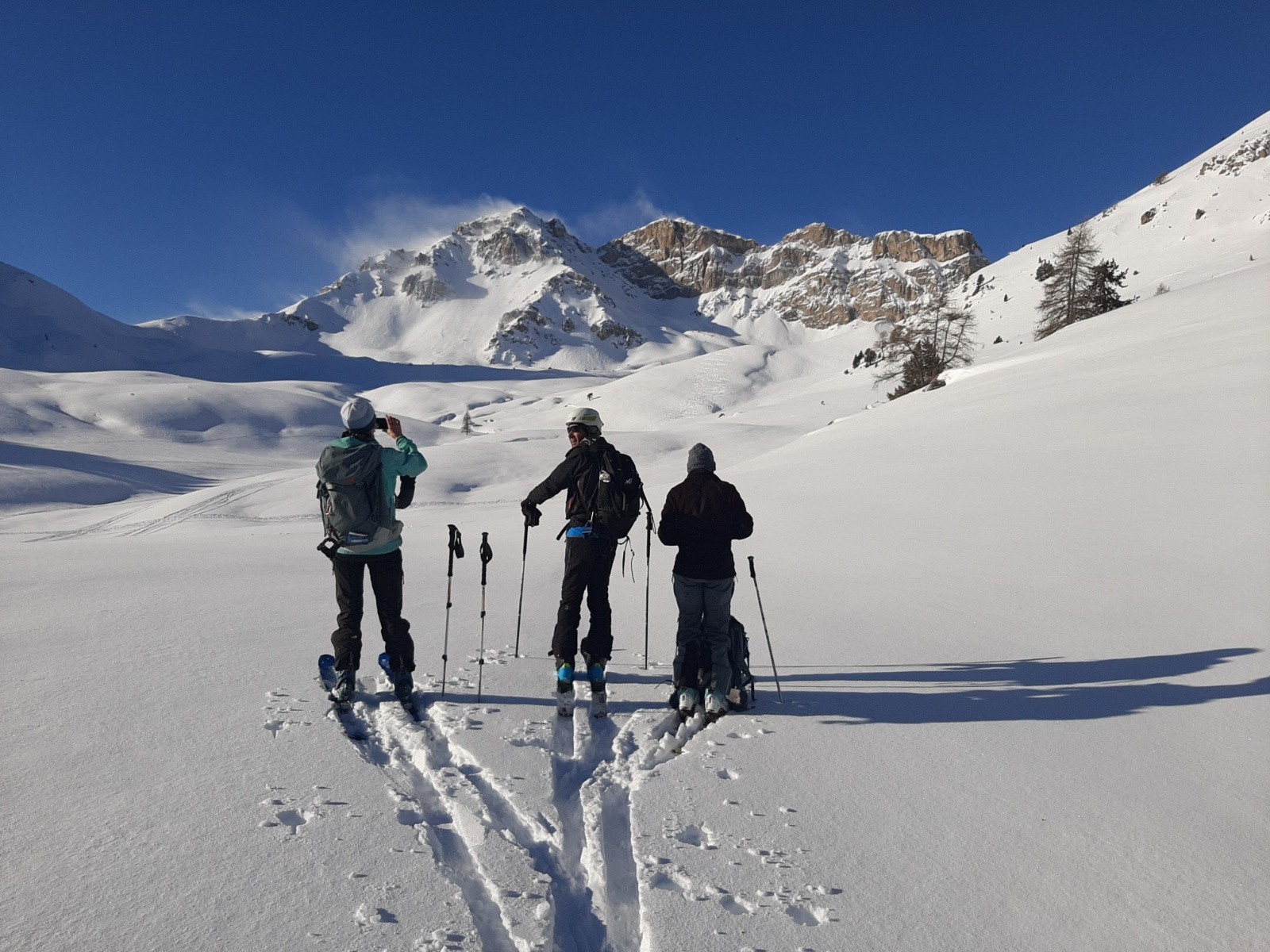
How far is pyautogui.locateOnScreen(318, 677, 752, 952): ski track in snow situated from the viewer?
2.60 metres

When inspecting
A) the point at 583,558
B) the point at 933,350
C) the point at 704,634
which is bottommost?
the point at 704,634

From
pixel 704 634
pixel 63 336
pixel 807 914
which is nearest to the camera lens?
pixel 807 914

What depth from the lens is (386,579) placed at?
186 inches

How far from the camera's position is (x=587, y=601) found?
4926mm

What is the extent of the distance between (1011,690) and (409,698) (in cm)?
441

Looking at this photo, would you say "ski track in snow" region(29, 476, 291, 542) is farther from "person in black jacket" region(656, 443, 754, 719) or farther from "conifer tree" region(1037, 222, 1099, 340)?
"conifer tree" region(1037, 222, 1099, 340)

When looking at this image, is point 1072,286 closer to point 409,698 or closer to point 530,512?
point 530,512

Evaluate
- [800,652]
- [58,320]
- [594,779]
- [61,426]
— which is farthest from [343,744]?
[58,320]

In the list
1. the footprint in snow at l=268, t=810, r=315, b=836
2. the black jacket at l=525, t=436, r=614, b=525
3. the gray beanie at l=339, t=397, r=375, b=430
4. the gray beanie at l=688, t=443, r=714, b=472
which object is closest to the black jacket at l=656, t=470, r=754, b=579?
the gray beanie at l=688, t=443, r=714, b=472

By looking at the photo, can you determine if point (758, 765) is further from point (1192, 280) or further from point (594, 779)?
point (1192, 280)

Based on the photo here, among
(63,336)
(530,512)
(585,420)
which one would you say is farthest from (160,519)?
(63,336)

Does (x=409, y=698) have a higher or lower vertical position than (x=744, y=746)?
higher

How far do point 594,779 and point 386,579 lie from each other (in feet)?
6.89

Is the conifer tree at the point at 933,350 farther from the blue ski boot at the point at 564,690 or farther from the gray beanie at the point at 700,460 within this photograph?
the blue ski boot at the point at 564,690
